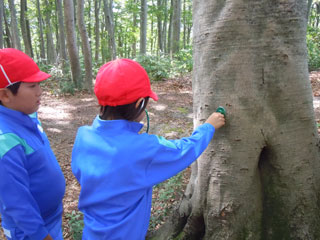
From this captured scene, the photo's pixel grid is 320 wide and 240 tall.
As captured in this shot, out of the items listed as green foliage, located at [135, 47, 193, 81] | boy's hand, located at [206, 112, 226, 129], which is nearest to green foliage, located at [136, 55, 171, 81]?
green foliage, located at [135, 47, 193, 81]

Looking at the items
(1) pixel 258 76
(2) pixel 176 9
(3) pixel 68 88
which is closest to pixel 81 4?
(3) pixel 68 88

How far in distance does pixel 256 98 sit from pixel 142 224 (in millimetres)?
1222

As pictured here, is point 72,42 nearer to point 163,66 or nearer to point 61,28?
point 61,28

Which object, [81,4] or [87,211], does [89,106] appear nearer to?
[81,4]

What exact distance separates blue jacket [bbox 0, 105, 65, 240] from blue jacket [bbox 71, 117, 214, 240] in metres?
0.29

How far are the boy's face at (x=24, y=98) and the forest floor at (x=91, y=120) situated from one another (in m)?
1.69

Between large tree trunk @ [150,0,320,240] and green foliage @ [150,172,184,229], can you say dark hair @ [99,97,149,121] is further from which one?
green foliage @ [150,172,184,229]

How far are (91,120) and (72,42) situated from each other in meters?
4.51

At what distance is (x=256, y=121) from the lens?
2006mm

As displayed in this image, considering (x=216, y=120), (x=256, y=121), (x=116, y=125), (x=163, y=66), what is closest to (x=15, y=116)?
(x=116, y=125)

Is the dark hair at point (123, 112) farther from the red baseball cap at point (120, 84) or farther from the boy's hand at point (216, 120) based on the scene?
the boy's hand at point (216, 120)

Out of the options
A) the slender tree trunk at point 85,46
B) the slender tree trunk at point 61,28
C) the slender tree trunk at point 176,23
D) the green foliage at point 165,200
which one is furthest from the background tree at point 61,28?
the green foliage at point 165,200

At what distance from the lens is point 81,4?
9.91m

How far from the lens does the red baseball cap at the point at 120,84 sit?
1541 mm
